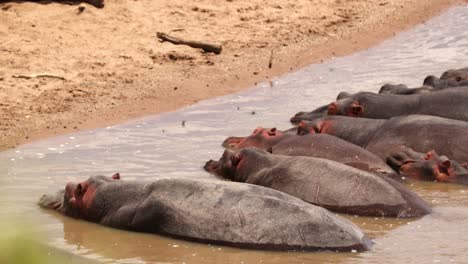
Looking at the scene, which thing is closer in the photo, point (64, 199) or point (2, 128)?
point (64, 199)

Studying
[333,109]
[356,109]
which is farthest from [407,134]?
[333,109]

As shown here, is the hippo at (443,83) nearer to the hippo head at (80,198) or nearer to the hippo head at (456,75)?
the hippo head at (456,75)

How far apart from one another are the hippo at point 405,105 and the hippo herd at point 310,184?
12mm

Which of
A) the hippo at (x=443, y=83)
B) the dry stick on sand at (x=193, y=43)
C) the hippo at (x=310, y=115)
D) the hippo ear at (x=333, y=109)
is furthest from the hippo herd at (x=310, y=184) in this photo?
the dry stick on sand at (x=193, y=43)

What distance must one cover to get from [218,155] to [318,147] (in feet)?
3.79

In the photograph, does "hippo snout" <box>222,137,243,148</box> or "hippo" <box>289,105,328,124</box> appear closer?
"hippo snout" <box>222,137,243,148</box>

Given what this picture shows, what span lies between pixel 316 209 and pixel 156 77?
648 centimetres

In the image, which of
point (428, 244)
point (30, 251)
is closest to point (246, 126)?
point (428, 244)

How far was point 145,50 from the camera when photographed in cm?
1216

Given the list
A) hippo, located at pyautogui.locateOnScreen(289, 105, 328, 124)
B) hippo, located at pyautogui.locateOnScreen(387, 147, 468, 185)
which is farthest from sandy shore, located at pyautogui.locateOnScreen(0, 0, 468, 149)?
hippo, located at pyautogui.locateOnScreen(387, 147, 468, 185)

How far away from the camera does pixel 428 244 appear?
17.8 feet

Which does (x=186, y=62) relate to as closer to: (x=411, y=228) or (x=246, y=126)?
(x=246, y=126)

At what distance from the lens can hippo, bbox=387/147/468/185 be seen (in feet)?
24.0

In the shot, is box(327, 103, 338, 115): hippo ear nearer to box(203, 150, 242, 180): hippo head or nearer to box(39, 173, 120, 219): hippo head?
box(203, 150, 242, 180): hippo head
